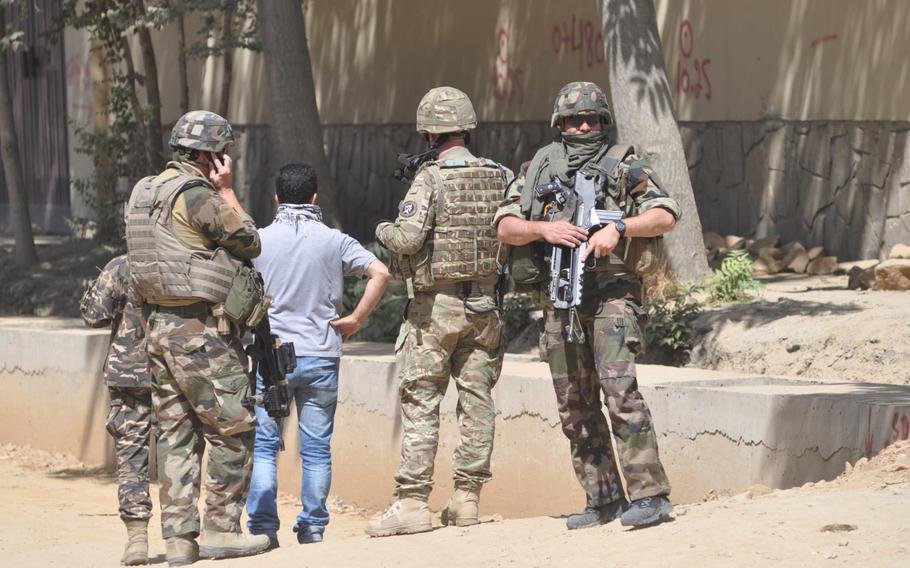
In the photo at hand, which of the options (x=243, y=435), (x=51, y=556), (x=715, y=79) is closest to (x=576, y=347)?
(x=243, y=435)

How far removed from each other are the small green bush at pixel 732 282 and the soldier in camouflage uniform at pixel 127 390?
16.4 feet

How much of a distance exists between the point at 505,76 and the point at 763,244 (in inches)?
167

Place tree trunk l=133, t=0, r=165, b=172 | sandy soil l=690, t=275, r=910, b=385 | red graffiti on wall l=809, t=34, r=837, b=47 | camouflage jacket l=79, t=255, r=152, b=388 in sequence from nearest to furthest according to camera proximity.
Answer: camouflage jacket l=79, t=255, r=152, b=388
sandy soil l=690, t=275, r=910, b=385
red graffiti on wall l=809, t=34, r=837, b=47
tree trunk l=133, t=0, r=165, b=172

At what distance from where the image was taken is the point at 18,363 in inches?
448

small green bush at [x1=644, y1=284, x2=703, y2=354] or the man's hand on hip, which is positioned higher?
the man's hand on hip

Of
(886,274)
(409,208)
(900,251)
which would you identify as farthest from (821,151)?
(409,208)

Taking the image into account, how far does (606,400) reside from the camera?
5.94 metres

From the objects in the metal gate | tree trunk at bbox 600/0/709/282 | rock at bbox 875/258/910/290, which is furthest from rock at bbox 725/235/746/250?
the metal gate

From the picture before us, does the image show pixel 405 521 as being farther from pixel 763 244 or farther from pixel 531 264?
pixel 763 244

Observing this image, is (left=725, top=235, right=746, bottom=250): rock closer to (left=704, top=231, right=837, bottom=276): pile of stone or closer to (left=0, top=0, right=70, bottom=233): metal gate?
(left=704, top=231, right=837, bottom=276): pile of stone

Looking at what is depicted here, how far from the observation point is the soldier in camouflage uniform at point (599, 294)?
5.85m

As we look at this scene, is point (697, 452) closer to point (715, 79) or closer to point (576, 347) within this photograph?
point (576, 347)

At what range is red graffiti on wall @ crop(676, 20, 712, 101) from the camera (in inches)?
538

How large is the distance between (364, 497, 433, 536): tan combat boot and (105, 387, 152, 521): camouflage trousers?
1.09m
